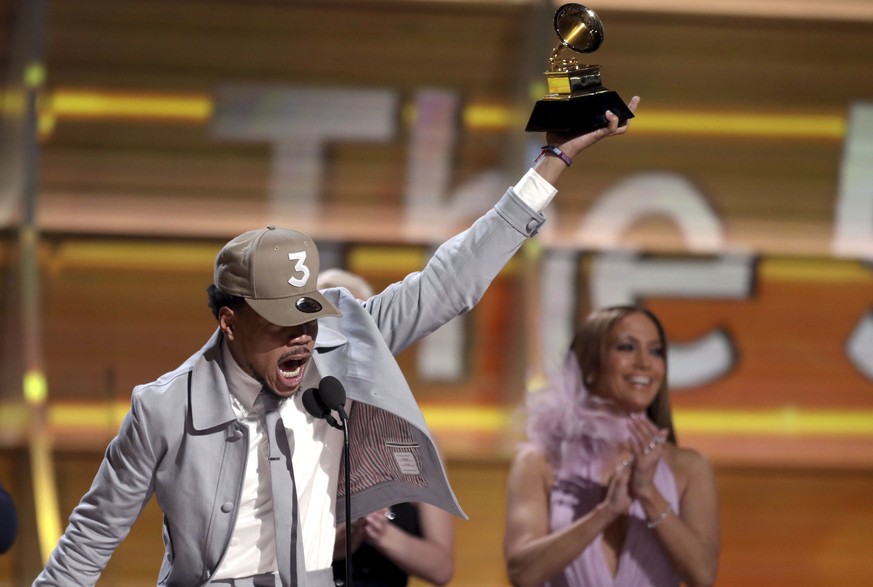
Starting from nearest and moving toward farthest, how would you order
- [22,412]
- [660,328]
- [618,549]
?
[618,549] → [660,328] → [22,412]

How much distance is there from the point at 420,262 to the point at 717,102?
1.52 metres

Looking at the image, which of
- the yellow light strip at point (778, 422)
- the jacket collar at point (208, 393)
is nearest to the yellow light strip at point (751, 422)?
the yellow light strip at point (778, 422)

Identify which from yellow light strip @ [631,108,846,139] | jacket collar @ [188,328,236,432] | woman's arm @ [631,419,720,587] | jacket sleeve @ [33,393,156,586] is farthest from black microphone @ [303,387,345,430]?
yellow light strip @ [631,108,846,139]

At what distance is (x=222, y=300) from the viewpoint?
190cm

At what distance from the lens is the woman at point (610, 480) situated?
2.76 metres

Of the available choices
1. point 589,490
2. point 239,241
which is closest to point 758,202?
point 589,490

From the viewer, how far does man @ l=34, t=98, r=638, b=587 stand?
1.84 meters

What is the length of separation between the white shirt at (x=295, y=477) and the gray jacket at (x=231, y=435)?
0.08ft

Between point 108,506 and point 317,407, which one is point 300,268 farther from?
point 108,506

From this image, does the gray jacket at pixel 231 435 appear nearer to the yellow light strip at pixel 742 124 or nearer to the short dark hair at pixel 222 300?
the short dark hair at pixel 222 300

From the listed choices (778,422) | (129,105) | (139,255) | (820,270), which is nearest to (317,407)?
(139,255)

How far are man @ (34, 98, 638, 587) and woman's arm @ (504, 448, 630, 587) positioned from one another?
0.82 m

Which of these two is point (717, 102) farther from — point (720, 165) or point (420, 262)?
point (420, 262)

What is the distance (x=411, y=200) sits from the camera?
529 cm
